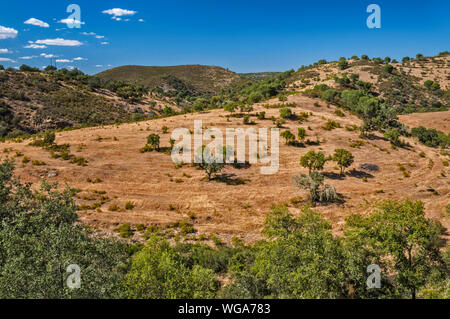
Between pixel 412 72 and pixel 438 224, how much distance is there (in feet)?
387

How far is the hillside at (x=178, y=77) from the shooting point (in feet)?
Answer: 525

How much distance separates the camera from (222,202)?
3045cm

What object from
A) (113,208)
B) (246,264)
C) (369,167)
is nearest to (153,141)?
(113,208)

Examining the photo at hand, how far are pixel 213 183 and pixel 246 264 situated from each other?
18314 millimetres

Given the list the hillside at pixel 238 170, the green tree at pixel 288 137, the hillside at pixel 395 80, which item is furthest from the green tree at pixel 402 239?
the hillside at pixel 395 80

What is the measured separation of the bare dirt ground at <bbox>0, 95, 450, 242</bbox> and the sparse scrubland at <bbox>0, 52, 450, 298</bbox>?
222mm

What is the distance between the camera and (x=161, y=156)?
42344 millimetres

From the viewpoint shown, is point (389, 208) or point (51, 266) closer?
point (51, 266)

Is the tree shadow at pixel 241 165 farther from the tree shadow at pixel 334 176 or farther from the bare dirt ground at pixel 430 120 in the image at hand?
the bare dirt ground at pixel 430 120

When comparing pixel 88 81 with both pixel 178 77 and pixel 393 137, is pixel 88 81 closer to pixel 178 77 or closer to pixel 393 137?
pixel 178 77

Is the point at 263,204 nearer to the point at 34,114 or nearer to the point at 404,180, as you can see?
the point at 404,180

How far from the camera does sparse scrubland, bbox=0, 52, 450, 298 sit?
12.3 m

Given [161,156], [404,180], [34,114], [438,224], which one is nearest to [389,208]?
[438,224]

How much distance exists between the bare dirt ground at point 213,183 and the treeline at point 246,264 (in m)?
10.2
